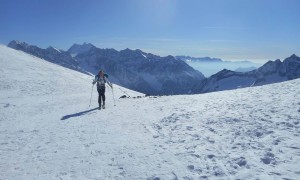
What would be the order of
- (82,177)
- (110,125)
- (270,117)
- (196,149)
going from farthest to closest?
(110,125) < (270,117) < (196,149) < (82,177)

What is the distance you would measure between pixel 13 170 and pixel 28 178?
3.71ft

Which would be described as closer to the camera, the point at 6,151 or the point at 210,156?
the point at 210,156

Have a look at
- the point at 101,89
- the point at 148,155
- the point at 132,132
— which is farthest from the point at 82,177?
the point at 101,89

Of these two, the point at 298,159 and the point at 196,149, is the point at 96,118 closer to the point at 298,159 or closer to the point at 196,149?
the point at 196,149

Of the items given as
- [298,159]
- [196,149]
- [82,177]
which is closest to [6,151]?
[82,177]

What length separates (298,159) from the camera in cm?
992

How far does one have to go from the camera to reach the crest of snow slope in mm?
10031

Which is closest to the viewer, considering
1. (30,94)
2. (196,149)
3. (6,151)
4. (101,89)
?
(196,149)

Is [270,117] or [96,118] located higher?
[270,117]

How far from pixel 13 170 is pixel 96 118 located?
879 centimetres

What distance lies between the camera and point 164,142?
1300 centimetres

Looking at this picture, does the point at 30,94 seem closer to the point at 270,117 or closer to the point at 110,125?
the point at 110,125

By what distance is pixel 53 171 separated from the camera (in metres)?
10.5

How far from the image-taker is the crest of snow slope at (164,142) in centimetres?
1003
